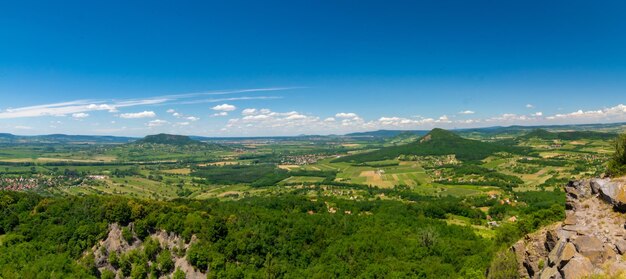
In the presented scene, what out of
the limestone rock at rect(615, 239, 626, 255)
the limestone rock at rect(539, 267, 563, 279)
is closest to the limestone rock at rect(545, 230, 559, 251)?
the limestone rock at rect(539, 267, 563, 279)

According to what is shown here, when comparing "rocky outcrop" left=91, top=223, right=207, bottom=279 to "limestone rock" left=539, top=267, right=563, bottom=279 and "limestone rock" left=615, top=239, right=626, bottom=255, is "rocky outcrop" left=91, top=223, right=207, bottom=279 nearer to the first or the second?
"limestone rock" left=539, top=267, right=563, bottom=279

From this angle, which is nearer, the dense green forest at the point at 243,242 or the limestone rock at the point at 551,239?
the limestone rock at the point at 551,239

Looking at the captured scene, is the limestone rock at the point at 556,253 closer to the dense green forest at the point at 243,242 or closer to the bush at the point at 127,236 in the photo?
the dense green forest at the point at 243,242

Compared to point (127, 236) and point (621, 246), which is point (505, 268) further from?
point (127, 236)

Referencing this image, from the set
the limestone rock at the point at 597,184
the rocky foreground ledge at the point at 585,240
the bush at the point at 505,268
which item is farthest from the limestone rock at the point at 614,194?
the bush at the point at 505,268

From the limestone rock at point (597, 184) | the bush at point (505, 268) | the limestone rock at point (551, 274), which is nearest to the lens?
the limestone rock at point (551, 274)

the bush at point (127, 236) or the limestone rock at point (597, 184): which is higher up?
the limestone rock at point (597, 184)

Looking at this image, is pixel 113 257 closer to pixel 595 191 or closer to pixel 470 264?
pixel 470 264

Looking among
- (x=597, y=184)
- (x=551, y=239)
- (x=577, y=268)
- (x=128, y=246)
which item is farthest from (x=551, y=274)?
(x=128, y=246)

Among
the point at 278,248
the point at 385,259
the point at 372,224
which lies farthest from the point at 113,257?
the point at 372,224
